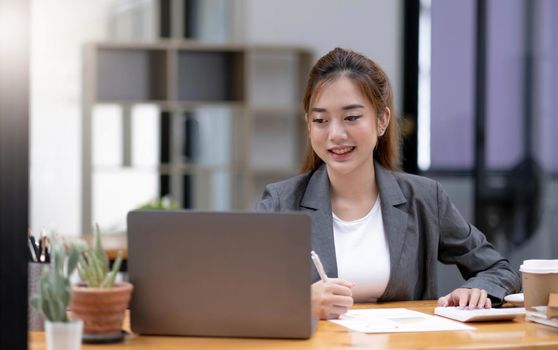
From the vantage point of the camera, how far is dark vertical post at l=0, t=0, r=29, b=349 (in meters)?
1.33

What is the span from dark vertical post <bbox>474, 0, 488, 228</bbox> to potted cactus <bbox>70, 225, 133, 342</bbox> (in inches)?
165

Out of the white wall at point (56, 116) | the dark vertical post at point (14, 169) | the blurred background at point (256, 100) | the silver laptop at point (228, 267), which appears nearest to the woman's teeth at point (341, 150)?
the silver laptop at point (228, 267)

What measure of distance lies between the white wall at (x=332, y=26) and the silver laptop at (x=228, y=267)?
14.7 feet

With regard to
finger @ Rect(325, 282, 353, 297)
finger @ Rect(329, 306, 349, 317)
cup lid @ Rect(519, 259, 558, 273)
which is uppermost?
cup lid @ Rect(519, 259, 558, 273)

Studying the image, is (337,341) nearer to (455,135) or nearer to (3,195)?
(3,195)

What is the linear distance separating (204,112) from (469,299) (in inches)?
171

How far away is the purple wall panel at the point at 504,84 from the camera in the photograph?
19.0 feet

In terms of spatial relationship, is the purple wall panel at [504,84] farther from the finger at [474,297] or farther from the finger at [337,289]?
the finger at [337,289]

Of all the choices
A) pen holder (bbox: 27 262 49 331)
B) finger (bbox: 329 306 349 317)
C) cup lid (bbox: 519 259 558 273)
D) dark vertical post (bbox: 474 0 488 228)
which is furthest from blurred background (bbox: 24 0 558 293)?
pen holder (bbox: 27 262 49 331)

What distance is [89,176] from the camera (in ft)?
20.0

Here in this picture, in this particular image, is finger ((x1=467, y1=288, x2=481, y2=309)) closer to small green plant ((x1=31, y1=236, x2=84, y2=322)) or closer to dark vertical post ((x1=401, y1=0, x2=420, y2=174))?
small green plant ((x1=31, y1=236, x2=84, y2=322))

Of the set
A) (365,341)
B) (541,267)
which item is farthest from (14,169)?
(541,267)

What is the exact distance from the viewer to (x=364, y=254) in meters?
2.81

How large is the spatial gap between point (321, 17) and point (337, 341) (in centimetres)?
468
